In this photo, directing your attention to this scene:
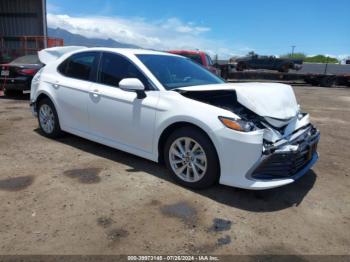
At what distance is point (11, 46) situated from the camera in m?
22.3

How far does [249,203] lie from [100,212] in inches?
63.0

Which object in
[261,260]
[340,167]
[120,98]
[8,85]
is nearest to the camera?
[261,260]

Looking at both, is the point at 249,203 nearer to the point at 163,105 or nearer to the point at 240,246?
the point at 240,246

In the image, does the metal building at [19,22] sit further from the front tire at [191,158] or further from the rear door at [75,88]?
the front tire at [191,158]

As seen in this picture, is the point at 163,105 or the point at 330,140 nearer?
the point at 163,105

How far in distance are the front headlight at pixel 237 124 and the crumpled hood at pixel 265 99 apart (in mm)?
196

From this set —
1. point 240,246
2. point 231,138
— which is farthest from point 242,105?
point 240,246

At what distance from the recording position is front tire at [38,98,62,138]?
5535mm

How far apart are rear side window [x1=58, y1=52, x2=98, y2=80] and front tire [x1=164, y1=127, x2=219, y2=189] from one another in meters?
1.88

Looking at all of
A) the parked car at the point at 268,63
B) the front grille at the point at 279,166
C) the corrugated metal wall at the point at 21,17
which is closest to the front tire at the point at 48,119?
the front grille at the point at 279,166

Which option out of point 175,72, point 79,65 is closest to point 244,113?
point 175,72

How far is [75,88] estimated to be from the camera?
5016 mm

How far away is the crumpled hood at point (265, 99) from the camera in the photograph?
11.8ft

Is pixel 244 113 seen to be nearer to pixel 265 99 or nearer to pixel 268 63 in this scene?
pixel 265 99
